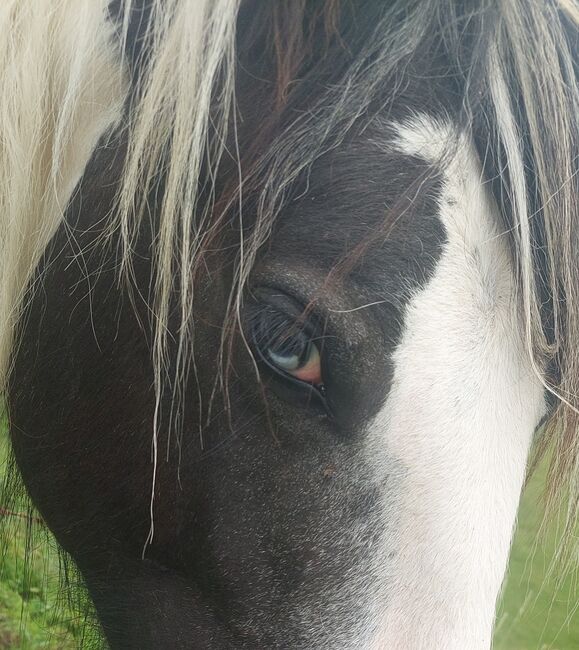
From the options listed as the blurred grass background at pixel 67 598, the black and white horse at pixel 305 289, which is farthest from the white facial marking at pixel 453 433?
the blurred grass background at pixel 67 598

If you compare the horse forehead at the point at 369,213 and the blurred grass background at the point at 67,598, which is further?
the blurred grass background at the point at 67,598

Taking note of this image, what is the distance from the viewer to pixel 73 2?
Result: 1.16m

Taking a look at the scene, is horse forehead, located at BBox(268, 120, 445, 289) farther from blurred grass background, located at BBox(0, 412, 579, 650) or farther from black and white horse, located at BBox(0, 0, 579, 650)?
blurred grass background, located at BBox(0, 412, 579, 650)

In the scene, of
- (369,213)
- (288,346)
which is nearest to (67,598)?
(288,346)

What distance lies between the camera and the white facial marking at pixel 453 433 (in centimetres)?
97

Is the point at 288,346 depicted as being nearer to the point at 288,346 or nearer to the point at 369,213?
the point at 288,346

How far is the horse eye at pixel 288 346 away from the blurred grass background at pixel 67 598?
2.22 ft

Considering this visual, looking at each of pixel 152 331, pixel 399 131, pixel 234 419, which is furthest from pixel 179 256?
pixel 399 131

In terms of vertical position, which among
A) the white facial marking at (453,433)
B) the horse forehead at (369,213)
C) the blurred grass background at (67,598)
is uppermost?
the horse forehead at (369,213)

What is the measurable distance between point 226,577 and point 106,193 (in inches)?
21.6

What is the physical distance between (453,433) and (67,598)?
34.6 inches

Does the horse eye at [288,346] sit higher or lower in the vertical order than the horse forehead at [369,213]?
lower

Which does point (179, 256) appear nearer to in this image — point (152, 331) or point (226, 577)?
point (152, 331)

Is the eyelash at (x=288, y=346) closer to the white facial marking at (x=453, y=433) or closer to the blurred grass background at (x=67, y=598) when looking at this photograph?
the white facial marking at (x=453, y=433)
